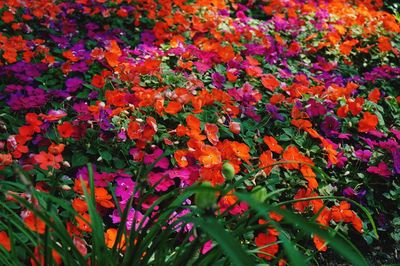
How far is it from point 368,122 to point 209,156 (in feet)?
3.48

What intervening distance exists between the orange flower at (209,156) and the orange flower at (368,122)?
39.4 inches

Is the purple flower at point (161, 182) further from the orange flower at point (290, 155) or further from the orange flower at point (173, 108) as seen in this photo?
the orange flower at point (290, 155)

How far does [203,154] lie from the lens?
6.13ft

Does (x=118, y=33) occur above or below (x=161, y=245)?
below

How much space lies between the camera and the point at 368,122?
2.39 m

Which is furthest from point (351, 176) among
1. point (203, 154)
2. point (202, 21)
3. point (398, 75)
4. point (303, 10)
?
point (303, 10)

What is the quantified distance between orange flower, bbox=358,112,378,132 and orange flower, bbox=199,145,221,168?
100 cm

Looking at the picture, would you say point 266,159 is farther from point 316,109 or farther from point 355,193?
point 316,109

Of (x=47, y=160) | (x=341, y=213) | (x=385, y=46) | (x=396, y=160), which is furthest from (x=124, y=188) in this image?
(x=385, y=46)

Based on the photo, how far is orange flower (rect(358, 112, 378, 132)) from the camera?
239 centimetres

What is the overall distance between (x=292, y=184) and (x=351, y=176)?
16.2 inches

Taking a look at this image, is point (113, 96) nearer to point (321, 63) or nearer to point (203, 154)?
point (203, 154)

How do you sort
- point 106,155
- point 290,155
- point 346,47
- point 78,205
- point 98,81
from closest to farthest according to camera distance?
1. point 78,205
2. point 106,155
3. point 290,155
4. point 98,81
5. point 346,47

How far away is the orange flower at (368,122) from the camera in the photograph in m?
2.39
